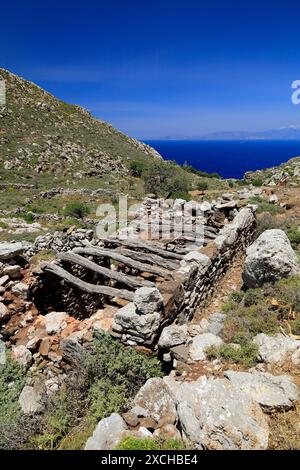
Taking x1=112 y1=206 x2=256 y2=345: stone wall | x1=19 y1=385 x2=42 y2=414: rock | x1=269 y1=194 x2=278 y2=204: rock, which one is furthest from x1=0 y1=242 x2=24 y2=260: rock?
x1=269 y1=194 x2=278 y2=204: rock

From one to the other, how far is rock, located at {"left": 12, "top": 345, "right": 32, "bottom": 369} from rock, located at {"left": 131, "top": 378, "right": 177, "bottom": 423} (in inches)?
112

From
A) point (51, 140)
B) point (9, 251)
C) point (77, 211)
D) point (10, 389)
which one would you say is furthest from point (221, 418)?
point (51, 140)

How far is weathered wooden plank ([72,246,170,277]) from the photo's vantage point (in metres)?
7.85

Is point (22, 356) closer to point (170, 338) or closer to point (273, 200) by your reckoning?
point (170, 338)

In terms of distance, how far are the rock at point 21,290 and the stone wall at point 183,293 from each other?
3266 mm

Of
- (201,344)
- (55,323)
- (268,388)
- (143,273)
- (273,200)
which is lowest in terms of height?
(55,323)

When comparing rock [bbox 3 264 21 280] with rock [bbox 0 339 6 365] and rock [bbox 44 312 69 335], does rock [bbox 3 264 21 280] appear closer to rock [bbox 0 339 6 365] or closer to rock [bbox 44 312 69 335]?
rock [bbox 44 312 69 335]

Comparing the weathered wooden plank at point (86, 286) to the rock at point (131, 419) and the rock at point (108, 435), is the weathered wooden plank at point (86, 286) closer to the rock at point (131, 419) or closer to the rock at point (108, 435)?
the rock at point (131, 419)

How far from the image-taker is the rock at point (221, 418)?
3.71 m

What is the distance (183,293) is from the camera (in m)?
7.13

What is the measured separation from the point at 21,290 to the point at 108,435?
503 centimetres

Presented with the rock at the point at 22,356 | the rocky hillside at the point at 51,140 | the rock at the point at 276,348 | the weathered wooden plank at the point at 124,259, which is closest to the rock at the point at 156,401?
the rock at the point at 276,348

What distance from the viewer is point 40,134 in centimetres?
5119

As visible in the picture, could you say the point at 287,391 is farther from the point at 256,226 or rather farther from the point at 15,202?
the point at 15,202
